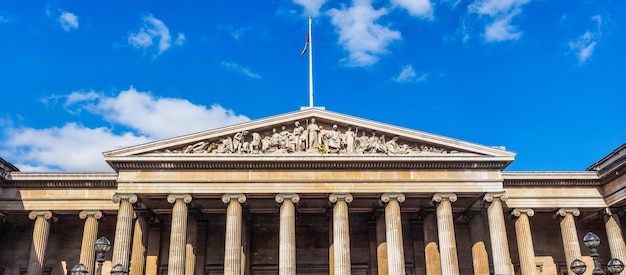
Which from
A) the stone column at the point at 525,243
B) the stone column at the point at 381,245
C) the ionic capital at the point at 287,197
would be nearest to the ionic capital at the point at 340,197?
the ionic capital at the point at 287,197

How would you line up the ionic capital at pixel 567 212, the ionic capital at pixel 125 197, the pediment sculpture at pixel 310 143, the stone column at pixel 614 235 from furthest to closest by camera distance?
the ionic capital at pixel 567 212 < the stone column at pixel 614 235 < the pediment sculpture at pixel 310 143 < the ionic capital at pixel 125 197

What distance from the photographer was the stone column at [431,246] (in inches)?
1305

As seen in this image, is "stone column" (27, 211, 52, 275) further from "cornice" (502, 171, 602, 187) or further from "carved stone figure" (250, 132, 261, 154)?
"cornice" (502, 171, 602, 187)

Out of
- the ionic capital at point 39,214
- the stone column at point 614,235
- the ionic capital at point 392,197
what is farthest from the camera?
the stone column at point 614,235

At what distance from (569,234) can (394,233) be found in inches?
442

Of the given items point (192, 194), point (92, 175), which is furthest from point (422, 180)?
point (92, 175)

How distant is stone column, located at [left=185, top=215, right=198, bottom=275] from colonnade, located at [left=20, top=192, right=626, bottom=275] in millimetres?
55

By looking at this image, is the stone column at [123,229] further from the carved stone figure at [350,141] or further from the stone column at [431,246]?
the stone column at [431,246]

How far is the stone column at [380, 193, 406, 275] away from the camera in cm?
3020

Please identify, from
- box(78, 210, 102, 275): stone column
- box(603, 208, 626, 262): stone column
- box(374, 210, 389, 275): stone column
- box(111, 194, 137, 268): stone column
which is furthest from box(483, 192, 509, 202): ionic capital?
box(78, 210, 102, 275): stone column

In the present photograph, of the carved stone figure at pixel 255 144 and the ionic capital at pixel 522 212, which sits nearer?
the carved stone figure at pixel 255 144

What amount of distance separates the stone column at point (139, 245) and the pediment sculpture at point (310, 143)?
535 centimetres

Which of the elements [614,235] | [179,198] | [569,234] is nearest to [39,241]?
[179,198]

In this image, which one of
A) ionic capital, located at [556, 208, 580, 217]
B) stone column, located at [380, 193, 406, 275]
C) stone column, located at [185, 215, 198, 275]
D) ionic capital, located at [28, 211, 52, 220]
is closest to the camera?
stone column, located at [380, 193, 406, 275]
